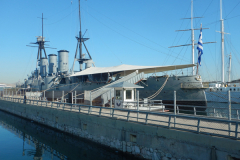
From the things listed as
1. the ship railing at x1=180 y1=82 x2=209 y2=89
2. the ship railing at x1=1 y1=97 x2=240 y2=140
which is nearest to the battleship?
the ship railing at x1=180 y1=82 x2=209 y2=89

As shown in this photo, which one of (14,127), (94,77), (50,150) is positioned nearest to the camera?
(50,150)

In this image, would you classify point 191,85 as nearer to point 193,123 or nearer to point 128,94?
point 128,94

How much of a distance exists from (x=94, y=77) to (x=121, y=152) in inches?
1090

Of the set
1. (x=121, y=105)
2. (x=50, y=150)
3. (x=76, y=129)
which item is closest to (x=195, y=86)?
(x=121, y=105)

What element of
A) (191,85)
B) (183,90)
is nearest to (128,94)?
(183,90)

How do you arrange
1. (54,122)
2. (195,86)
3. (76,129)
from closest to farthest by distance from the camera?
(76,129) < (54,122) < (195,86)

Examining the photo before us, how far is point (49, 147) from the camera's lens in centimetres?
1650

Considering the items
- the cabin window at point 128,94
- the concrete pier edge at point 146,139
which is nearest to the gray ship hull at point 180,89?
the cabin window at point 128,94

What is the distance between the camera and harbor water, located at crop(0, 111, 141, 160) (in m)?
13.4

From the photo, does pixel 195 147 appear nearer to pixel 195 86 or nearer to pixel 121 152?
pixel 121 152

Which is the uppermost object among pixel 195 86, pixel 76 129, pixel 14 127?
pixel 195 86

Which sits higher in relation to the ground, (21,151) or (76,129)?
(76,129)

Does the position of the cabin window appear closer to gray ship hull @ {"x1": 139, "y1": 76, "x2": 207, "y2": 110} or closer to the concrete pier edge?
the concrete pier edge

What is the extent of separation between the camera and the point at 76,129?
17016mm
